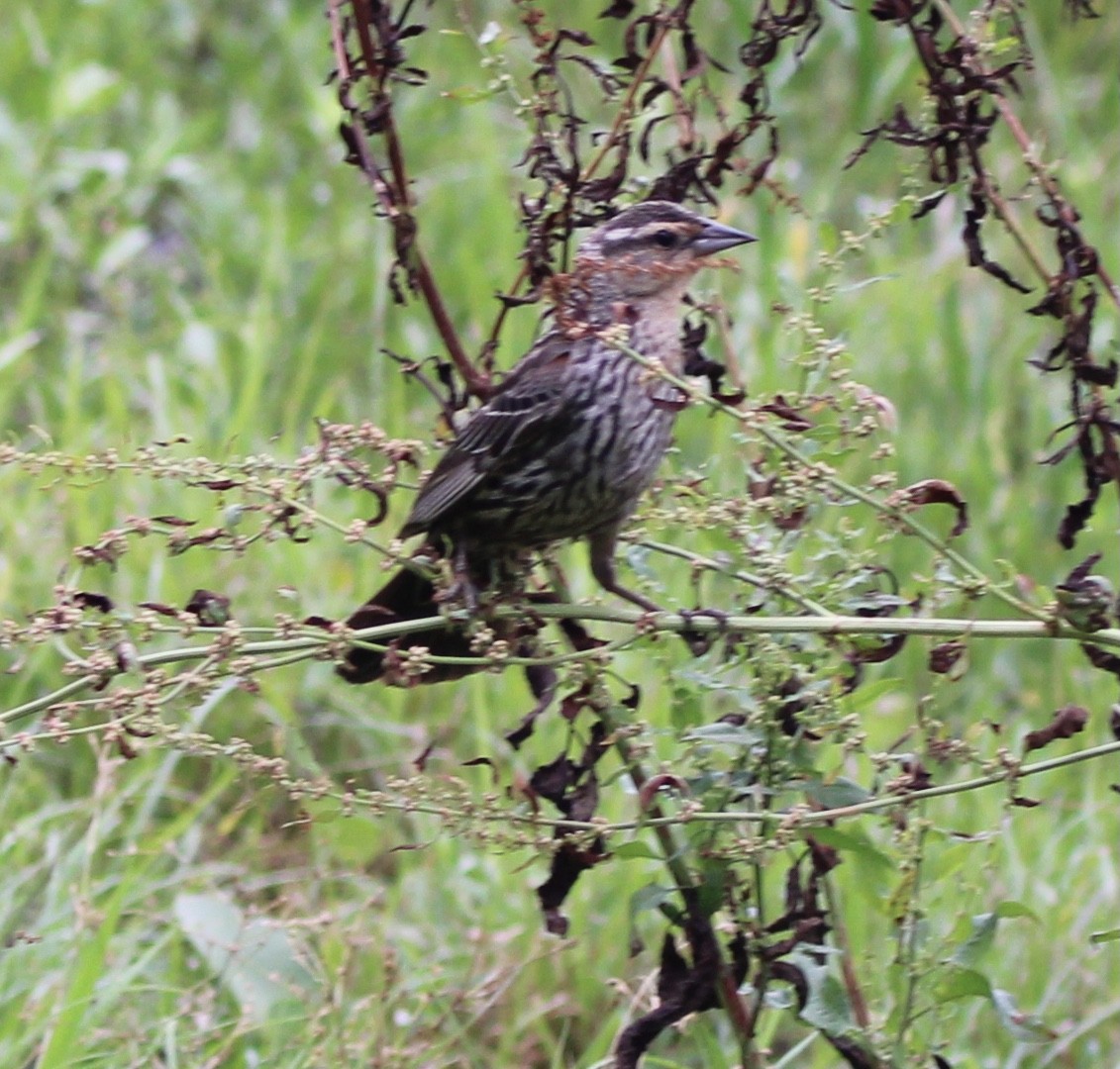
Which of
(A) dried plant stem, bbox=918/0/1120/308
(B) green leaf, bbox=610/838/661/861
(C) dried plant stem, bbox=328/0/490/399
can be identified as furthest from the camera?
(C) dried plant stem, bbox=328/0/490/399

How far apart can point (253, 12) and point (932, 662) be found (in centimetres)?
454

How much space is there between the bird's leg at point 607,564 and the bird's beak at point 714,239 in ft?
1.40

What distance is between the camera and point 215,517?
12.4 feet

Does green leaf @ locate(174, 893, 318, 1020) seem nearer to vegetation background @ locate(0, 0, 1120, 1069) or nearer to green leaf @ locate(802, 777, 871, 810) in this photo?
vegetation background @ locate(0, 0, 1120, 1069)

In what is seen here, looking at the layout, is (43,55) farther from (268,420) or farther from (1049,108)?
(1049,108)

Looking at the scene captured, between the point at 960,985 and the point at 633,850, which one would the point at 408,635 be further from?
the point at 960,985

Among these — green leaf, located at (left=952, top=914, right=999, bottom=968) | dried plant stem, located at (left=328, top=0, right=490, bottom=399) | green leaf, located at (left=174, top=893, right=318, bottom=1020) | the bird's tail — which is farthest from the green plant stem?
green leaf, located at (left=174, top=893, right=318, bottom=1020)

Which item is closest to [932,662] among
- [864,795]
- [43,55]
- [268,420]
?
[864,795]

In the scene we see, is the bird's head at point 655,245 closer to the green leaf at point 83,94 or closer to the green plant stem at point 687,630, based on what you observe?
the green plant stem at point 687,630

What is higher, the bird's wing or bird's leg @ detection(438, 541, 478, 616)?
the bird's wing

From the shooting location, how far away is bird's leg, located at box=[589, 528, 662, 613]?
8.70 feet

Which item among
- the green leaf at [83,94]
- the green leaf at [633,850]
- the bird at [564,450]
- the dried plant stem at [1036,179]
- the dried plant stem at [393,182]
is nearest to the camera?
the green leaf at [633,850]

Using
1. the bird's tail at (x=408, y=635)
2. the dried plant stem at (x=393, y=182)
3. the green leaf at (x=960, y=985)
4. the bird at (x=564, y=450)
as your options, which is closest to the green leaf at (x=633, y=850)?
the bird's tail at (x=408, y=635)

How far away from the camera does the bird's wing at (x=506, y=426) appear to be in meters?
2.64
